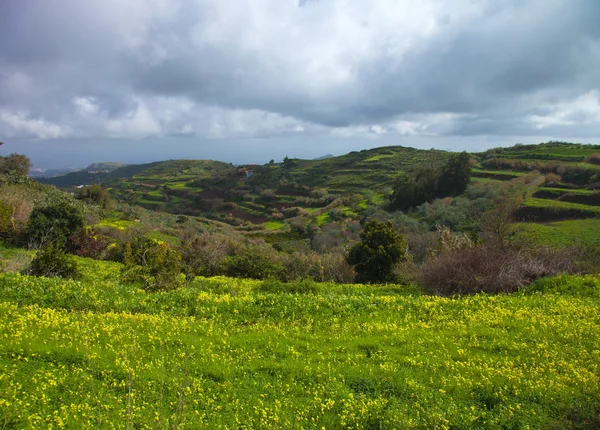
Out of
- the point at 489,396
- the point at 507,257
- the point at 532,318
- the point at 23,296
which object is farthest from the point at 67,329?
the point at 507,257

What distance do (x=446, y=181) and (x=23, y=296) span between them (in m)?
55.7

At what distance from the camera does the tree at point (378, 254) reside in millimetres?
19381

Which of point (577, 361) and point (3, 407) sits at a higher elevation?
point (3, 407)

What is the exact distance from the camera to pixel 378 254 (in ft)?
63.3

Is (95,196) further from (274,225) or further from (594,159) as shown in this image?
(594,159)

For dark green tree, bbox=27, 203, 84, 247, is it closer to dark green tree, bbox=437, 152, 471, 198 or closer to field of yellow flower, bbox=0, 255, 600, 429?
field of yellow flower, bbox=0, 255, 600, 429

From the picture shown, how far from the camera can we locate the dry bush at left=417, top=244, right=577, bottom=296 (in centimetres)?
1365

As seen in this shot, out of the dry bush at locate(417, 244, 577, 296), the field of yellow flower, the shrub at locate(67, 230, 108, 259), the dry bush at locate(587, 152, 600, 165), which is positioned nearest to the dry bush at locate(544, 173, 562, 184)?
the dry bush at locate(587, 152, 600, 165)

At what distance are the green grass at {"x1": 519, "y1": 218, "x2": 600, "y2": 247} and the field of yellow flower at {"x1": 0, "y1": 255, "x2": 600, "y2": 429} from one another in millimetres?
19818

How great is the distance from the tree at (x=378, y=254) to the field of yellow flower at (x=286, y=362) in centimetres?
827

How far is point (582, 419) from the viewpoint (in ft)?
18.2

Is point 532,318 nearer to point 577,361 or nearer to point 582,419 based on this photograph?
point 577,361

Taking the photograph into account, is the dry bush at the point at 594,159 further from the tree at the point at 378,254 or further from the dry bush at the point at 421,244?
the tree at the point at 378,254

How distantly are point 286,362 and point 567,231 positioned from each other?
33.3m
